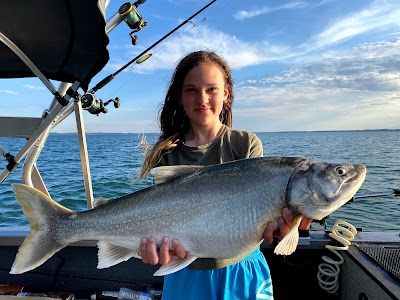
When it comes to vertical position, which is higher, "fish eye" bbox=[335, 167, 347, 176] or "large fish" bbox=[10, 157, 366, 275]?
"fish eye" bbox=[335, 167, 347, 176]

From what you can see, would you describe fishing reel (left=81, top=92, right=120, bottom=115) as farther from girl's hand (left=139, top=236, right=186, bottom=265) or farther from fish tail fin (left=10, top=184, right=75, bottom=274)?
girl's hand (left=139, top=236, right=186, bottom=265)

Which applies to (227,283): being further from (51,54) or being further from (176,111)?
(51,54)

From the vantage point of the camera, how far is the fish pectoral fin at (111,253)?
8.25ft

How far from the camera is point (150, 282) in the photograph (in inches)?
177

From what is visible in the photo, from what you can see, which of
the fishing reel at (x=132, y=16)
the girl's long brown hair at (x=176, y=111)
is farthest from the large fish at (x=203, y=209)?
the fishing reel at (x=132, y=16)

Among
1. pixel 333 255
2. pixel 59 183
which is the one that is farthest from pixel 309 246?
pixel 59 183

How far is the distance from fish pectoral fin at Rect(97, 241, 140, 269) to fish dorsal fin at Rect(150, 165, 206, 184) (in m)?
0.58

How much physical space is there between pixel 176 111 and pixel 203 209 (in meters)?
1.42

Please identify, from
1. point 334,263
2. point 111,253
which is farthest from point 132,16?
point 334,263

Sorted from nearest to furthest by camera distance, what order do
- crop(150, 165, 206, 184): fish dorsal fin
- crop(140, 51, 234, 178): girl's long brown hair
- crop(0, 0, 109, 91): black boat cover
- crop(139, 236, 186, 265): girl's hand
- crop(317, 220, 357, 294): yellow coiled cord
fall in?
crop(139, 236, 186, 265): girl's hand → crop(150, 165, 206, 184): fish dorsal fin → crop(140, 51, 234, 178): girl's long brown hair → crop(0, 0, 109, 91): black boat cover → crop(317, 220, 357, 294): yellow coiled cord

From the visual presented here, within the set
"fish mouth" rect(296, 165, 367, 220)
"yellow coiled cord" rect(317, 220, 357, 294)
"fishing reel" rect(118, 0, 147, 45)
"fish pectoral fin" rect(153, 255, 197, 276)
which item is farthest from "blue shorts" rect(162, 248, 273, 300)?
"fishing reel" rect(118, 0, 147, 45)

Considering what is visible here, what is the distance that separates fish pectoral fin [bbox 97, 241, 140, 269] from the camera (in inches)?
99.0

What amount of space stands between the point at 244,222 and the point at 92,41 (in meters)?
2.56

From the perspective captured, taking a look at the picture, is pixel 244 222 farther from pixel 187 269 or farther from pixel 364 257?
pixel 364 257
